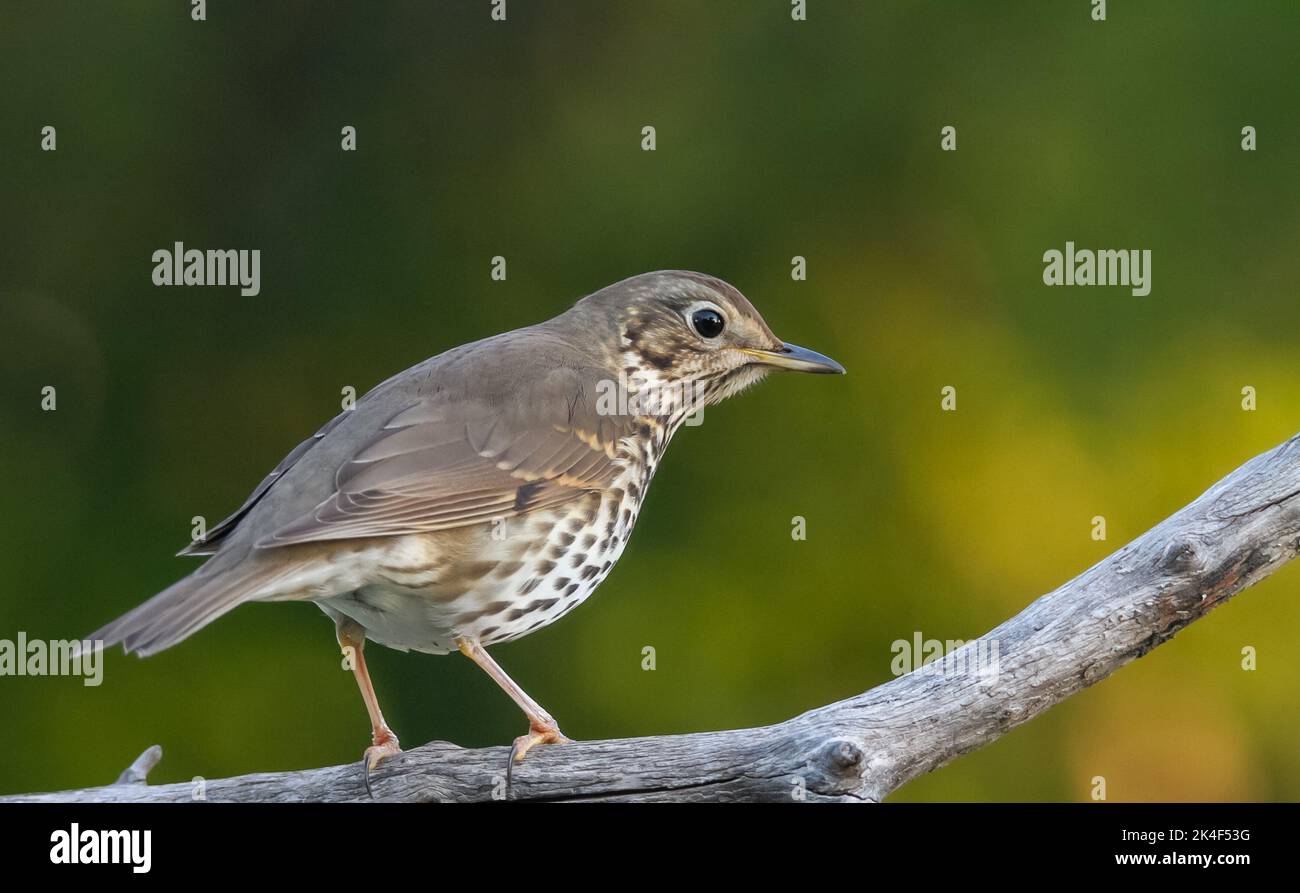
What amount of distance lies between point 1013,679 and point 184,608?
2545mm

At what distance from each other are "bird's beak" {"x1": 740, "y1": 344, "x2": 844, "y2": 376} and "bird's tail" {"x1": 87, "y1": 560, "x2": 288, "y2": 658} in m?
2.31

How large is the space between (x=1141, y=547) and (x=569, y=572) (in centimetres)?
196

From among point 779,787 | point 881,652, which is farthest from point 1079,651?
point 881,652

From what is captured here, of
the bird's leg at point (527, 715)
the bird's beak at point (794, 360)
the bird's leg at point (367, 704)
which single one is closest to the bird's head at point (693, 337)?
the bird's beak at point (794, 360)

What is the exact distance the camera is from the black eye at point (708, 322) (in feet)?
20.5

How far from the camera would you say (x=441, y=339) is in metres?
8.36

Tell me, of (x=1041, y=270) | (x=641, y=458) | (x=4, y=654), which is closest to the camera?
(x=641, y=458)

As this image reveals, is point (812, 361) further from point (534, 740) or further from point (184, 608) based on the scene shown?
point (184, 608)

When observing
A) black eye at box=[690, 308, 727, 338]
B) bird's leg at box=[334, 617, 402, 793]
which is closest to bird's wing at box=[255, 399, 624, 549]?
black eye at box=[690, 308, 727, 338]

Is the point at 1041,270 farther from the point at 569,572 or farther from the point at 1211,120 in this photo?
the point at 569,572

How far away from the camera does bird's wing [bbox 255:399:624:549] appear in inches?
197

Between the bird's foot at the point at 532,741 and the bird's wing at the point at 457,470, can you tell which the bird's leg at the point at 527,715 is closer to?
the bird's foot at the point at 532,741

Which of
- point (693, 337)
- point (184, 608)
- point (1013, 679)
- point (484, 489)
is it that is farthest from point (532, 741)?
point (693, 337)

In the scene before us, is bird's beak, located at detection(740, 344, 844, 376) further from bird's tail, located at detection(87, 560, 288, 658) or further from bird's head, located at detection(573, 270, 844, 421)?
bird's tail, located at detection(87, 560, 288, 658)
